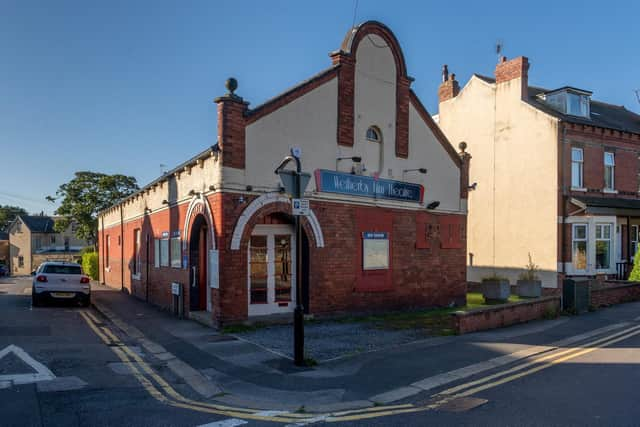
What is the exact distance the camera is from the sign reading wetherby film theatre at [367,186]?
45.5 ft

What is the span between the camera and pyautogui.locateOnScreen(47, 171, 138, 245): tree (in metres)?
52.8

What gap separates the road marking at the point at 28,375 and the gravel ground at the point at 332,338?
4.01 metres

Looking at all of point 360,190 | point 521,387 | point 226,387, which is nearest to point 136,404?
point 226,387

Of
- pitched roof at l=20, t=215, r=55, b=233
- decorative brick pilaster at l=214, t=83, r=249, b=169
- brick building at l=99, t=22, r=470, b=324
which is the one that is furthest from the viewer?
pitched roof at l=20, t=215, r=55, b=233

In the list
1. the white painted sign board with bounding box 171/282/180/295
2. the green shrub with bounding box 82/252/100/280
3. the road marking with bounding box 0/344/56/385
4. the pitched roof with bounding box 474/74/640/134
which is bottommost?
the green shrub with bounding box 82/252/100/280

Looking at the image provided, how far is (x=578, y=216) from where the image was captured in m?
22.6

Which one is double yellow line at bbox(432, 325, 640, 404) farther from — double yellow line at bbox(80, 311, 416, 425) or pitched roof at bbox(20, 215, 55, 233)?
pitched roof at bbox(20, 215, 55, 233)

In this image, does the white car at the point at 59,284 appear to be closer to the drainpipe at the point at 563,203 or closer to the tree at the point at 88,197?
the drainpipe at the point at 563,203

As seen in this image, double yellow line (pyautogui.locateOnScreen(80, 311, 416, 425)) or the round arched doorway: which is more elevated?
the round arched doorway

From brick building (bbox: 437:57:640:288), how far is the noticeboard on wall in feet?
37.0

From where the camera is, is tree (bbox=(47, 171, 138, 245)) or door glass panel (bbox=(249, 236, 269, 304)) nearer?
door glass panel (bbox=(249, 236, 269, 304))

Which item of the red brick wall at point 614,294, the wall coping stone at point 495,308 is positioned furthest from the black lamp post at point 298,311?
the red brick wall at point 614,294

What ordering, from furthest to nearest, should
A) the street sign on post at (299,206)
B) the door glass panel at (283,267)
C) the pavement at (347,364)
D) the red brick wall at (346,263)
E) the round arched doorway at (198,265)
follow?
1. the round arched doorway at (198,265)
2. the door glass panel at (283,267)
3. the red brick wall at (346,263)
4. the street sign on post at (299,206)
5. the pavement at (347,364)

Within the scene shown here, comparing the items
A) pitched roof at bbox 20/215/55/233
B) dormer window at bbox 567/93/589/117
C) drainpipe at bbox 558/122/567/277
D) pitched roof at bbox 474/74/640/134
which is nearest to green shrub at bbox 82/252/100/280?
pitched roof at bbox 474/74/640/134
